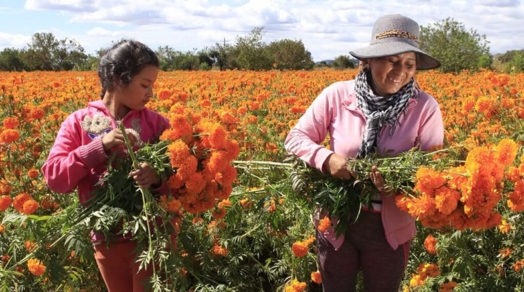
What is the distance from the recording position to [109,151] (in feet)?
6.41

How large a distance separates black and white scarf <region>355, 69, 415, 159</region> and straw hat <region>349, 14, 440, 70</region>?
0.49 feet

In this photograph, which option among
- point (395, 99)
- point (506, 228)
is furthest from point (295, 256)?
point (395, 99)

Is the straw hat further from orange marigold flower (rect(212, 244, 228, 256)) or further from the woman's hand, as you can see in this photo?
orange marigold flower (rect(212, 244, 228, 256))

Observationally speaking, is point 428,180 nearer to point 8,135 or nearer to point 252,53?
point 8,135

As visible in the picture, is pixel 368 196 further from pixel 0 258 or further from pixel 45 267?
pixel 0 258

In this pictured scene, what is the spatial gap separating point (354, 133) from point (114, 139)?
3.46 feet

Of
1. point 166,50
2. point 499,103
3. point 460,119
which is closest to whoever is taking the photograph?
point 499,103

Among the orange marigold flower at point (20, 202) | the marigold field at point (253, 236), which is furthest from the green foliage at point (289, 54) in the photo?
the orange marigold flower at point (20, 202)

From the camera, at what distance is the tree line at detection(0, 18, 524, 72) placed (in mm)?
21375

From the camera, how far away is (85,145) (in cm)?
195

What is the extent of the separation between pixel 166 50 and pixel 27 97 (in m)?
34.9

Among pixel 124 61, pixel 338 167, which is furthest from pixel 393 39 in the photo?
pixel 124 61

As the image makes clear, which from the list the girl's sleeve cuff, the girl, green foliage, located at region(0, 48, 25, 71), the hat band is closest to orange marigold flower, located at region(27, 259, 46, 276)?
the girl

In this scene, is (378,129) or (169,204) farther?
(378,129)
